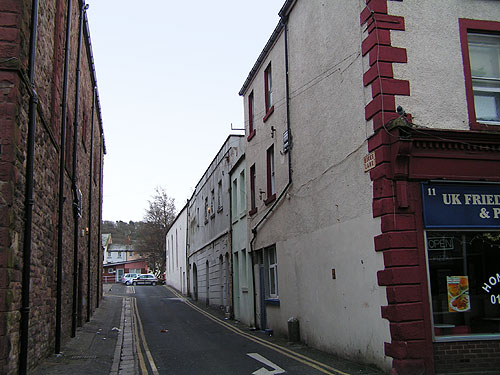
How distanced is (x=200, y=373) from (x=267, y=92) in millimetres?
10363

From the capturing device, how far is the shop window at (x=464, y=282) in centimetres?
876

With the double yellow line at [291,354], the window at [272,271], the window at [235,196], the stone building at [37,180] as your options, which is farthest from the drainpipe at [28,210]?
the window at [235,196]

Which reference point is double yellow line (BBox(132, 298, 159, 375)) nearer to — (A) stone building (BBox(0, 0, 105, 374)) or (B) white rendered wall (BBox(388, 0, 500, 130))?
(A) stone building (BBox(0, 0, 105, 374))

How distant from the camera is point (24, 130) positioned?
25.3 feet

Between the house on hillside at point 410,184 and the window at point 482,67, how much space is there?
0.08ft

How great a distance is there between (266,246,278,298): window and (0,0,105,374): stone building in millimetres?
6045

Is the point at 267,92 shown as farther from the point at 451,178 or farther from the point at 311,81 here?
the point at 451,178

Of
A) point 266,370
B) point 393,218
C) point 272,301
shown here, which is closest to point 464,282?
point 393,218

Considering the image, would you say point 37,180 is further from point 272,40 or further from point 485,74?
point 272,40

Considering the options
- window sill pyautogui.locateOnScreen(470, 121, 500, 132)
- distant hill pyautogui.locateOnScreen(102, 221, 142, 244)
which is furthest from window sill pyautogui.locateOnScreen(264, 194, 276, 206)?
distant hill pyautogui.locateOnScreen(102, 221, 142, 244)

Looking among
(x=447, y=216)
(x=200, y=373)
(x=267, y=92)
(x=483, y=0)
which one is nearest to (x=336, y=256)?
(x=447, y=216)

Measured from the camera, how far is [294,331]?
43.4 feet

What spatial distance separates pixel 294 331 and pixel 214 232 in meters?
13.3

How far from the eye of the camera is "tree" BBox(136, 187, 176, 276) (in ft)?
211
